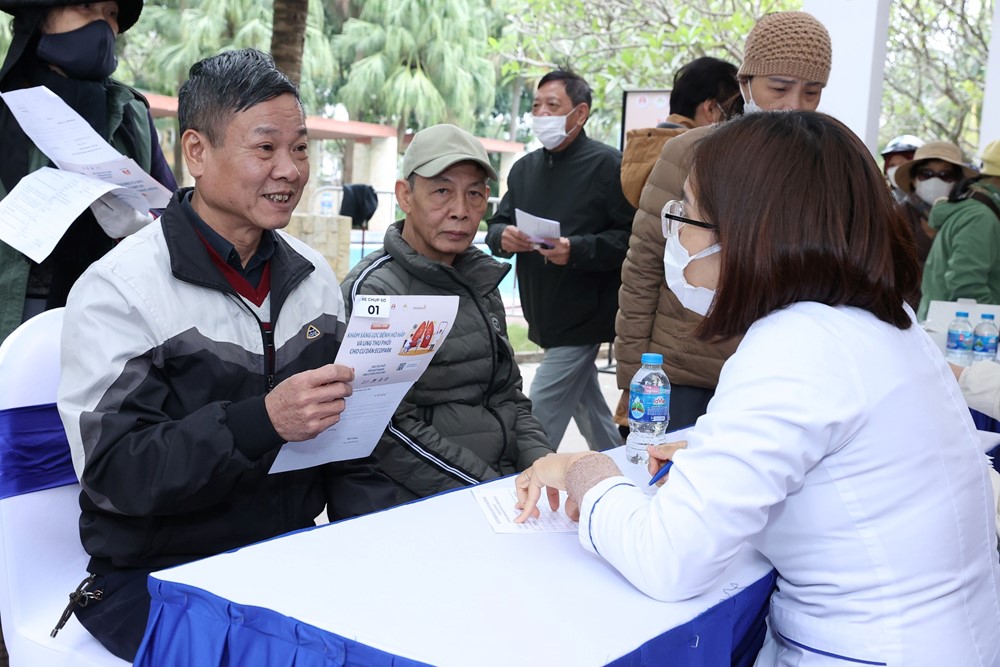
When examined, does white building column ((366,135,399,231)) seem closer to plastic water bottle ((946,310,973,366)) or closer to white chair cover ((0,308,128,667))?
plastic water bottle ((946,310,973,366))

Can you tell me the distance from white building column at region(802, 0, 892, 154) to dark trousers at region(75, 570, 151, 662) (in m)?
5.75

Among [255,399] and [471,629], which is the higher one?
[255,399]

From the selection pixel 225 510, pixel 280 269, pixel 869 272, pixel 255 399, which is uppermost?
pixel 869 272

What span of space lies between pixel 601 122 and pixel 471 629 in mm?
26250

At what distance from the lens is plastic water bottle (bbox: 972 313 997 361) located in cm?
387

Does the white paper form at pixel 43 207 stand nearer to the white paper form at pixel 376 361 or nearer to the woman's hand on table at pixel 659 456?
the white paper form at pixel 376 361

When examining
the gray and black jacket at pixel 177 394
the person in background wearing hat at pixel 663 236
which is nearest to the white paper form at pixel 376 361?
the gray and black jacket at pixel 177 394

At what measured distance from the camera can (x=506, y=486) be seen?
2113 millimetres

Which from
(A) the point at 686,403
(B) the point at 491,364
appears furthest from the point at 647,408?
(B) the point at 491,364

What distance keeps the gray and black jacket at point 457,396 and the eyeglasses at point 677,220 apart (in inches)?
40.3

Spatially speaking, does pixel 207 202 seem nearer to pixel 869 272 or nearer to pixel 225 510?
pixel 225 510

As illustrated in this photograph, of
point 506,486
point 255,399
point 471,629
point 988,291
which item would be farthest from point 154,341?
point 988,291

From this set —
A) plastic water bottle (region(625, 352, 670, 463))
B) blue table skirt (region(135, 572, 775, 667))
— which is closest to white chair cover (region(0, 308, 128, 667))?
blue table skirt (region(135, 572, 775, 667))

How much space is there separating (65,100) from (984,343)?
11.5 feet
